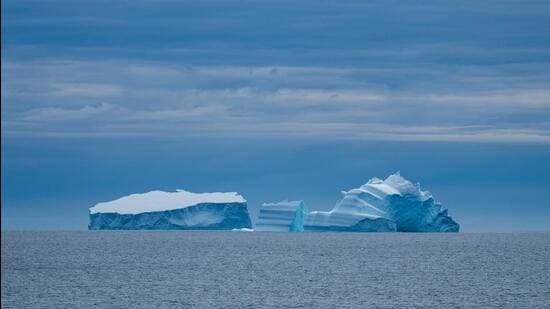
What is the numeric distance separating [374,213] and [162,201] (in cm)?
1485

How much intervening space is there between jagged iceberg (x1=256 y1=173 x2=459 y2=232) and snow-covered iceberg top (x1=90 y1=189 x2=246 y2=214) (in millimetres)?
3390

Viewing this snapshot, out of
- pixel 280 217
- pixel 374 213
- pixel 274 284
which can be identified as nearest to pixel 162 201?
pixel 280 217

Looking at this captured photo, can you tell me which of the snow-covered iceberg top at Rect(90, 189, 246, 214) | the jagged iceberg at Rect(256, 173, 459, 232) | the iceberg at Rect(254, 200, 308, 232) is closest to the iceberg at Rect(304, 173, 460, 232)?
the jagged iceberg at Rect(256, 173, 459, 232)

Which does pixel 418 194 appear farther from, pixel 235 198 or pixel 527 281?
pixel 527 281

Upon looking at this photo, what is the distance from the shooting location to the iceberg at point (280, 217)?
55.4 m

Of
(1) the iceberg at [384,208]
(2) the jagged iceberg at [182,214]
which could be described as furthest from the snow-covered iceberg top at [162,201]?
(1) the iceberg at [384,208]

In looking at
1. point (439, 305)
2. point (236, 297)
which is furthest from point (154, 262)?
point (439, 305)

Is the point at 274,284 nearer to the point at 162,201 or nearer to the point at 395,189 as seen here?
the point at 395,189

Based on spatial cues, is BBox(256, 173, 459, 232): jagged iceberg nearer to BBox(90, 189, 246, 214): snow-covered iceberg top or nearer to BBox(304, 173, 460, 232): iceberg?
BBox(304, 173, 460, 232): iceberg

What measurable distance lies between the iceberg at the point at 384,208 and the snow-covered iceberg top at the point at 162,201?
6761mm

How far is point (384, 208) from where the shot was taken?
53.8 m

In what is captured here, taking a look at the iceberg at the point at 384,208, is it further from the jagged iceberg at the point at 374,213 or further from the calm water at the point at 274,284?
the calm water at the point at 274,284

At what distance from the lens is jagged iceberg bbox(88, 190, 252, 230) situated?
57.5m

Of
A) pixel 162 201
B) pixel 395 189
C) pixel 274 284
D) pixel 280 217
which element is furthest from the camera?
pixel 162 201
